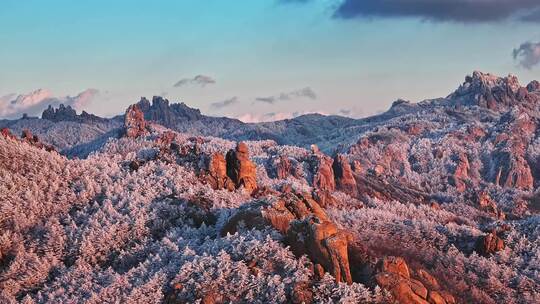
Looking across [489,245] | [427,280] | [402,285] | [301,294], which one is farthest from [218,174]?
[402,285]

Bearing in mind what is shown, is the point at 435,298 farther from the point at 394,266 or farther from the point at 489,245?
the point at 489,245

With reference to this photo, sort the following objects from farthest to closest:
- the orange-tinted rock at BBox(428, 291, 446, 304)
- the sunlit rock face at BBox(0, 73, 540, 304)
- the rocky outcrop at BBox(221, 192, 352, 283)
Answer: the rocky outcrop at BBox(221, 192, 352, 283) → the sunlit rock face at BBox(0, 73, 540, 304) → the orange-tinted rock at BBox(428, 291, 446, 304)

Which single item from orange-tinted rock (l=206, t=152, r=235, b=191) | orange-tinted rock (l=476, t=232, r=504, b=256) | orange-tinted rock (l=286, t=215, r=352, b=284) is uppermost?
orange-tinted rock (l=206, t=152, r=235, b=191)

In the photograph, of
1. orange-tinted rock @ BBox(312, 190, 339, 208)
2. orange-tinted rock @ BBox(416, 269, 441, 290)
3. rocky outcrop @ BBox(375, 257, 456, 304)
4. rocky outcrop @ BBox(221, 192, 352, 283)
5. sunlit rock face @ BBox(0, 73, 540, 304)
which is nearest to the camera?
rocky outcrop @ BBox(375, 257, 456, 304)

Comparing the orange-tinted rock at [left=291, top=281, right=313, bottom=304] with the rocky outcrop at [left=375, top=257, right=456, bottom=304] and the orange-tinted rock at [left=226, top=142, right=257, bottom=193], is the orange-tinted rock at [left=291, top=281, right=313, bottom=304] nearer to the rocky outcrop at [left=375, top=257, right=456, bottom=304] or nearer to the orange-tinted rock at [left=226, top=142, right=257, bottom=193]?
the rocky outcrop at [left=375, top=257, right=456, bottom=304]

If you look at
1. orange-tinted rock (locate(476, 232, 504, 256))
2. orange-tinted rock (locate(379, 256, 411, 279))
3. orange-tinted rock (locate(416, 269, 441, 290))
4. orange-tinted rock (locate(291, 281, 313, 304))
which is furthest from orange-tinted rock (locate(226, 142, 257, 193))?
orange-tinted rock (locate(291, 281, 313, 304))

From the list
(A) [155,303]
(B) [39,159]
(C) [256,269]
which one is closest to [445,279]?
A: (C) [256,269]

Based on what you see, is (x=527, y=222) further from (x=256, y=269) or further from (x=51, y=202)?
(x=51, y=202)
